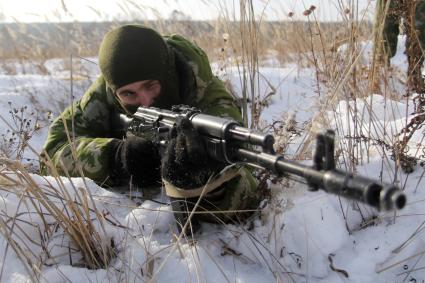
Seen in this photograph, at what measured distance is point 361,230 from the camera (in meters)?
1.51

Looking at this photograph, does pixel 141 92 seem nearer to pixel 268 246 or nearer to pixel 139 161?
pixel 139 161

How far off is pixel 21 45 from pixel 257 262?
651 centimetres

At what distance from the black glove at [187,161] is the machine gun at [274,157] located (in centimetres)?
Result: 2

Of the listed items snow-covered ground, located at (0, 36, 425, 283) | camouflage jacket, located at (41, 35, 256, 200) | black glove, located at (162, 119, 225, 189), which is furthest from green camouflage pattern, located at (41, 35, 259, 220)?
black glove, located at (162, 119, 225, 189)

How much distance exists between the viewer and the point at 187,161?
132 cm

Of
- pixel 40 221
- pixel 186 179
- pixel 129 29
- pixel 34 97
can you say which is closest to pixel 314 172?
pixel 186 179

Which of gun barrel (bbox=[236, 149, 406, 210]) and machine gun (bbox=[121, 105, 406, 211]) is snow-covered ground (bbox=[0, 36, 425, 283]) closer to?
machine gun (bbox=[121, 105, 406, 211])

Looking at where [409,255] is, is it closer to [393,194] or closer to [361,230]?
[361,230]

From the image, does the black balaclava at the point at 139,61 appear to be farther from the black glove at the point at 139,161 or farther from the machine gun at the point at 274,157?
the machine gun at the point at 274,157

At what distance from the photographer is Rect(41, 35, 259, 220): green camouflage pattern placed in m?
1.67

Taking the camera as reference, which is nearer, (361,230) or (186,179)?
(186,179)

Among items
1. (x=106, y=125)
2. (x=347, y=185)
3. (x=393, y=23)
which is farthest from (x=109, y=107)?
(x=393, y=23)

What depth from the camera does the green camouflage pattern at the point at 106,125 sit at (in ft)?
5.47

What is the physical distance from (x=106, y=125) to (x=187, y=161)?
1083 mm
